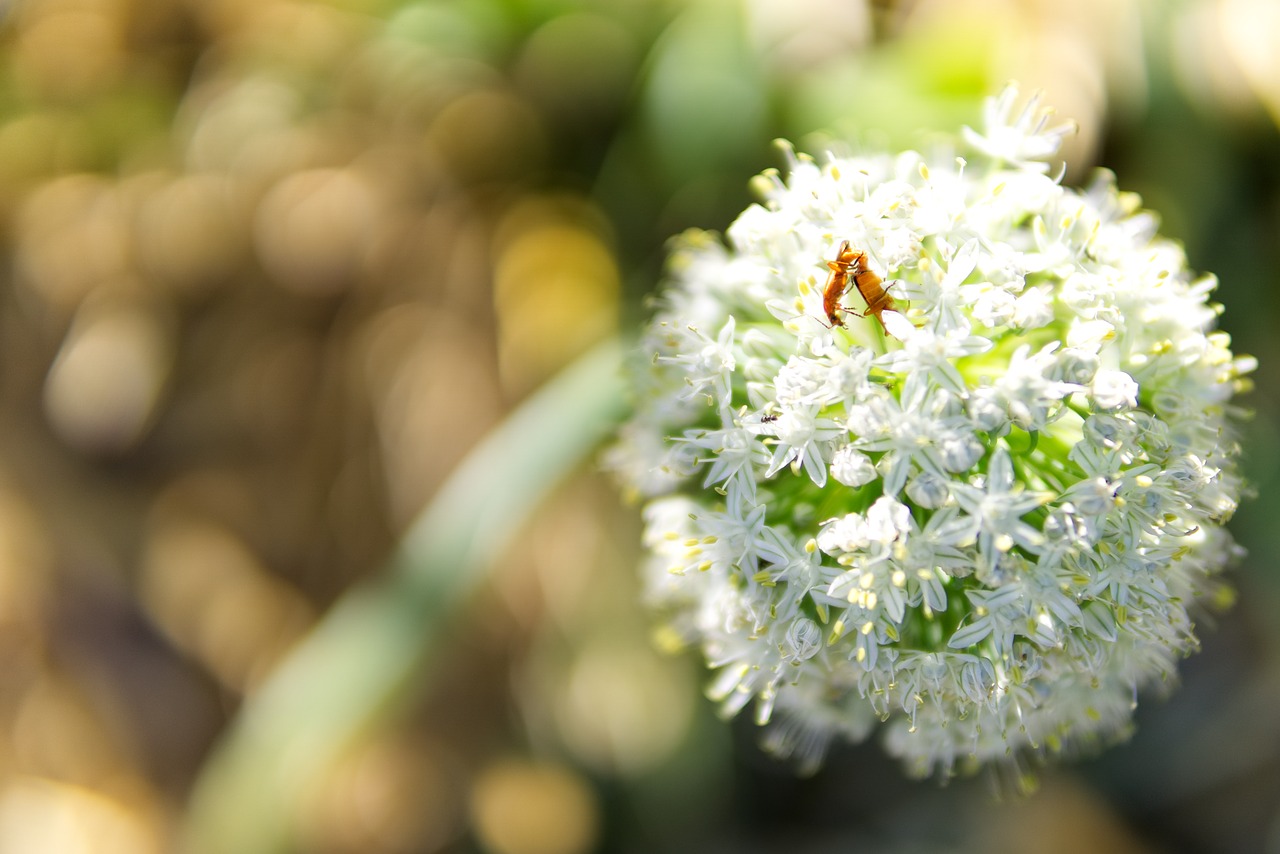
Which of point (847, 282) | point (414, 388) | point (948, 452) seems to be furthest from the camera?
point (414, 388)

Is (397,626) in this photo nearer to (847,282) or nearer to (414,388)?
(414,388)


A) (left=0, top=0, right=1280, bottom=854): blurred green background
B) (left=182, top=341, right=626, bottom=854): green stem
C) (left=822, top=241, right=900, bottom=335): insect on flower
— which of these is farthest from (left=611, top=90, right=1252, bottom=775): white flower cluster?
(left=0, top=0, right=1280, bottom=854): blurred green background

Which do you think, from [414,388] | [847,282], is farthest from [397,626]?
[847,282]

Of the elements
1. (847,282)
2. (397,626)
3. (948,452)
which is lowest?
(397,626)

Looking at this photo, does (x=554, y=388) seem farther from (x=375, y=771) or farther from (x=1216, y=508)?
(x=375, y=771)

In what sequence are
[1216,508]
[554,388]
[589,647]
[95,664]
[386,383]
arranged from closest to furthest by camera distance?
[1216,508] < [554,388] < [589,647] < [386,383] < [95,664]

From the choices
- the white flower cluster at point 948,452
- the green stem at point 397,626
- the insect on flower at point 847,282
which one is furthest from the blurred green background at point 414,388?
the insect on flower at point 847,282

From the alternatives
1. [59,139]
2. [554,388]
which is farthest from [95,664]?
[554,388]
